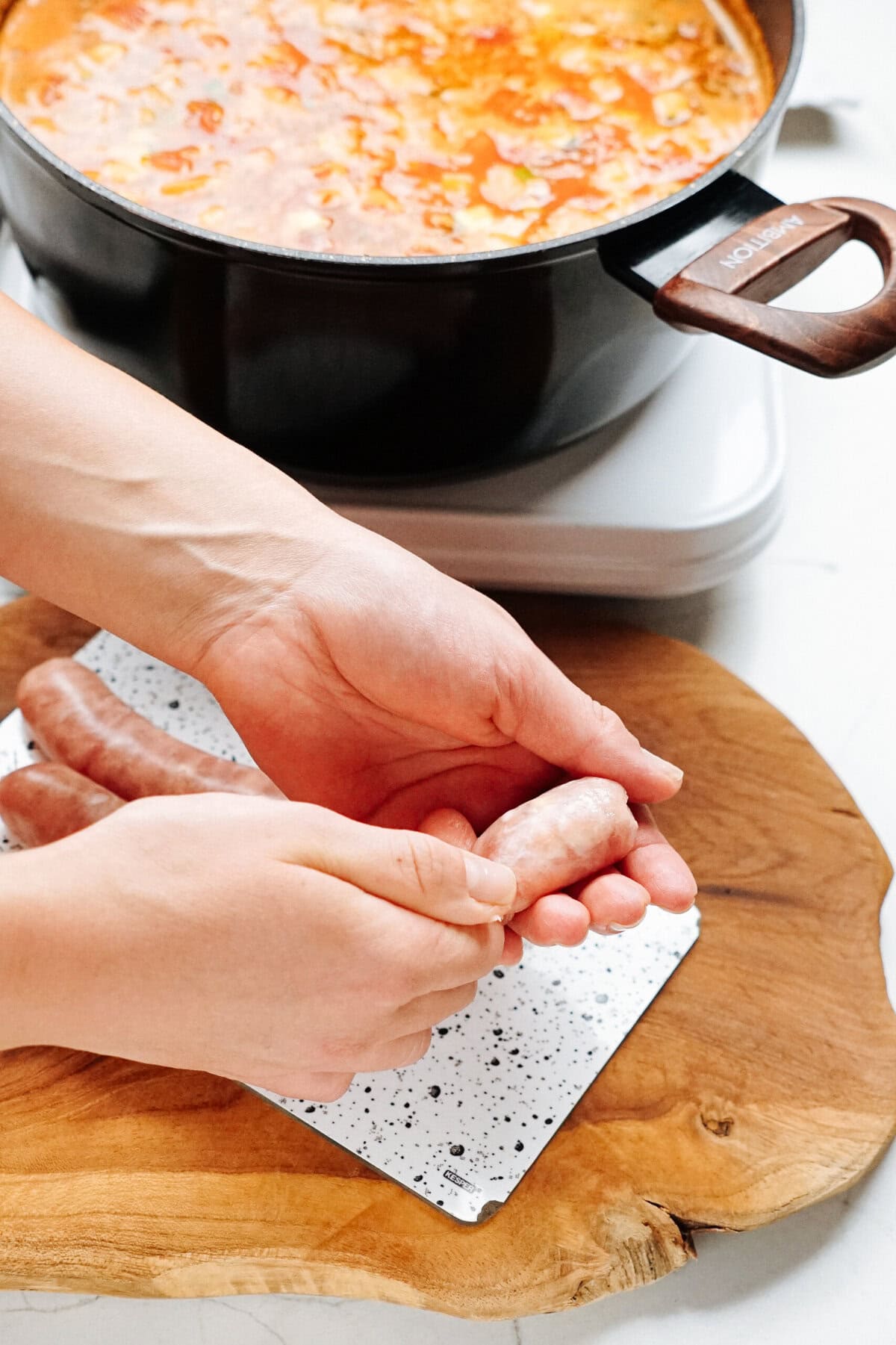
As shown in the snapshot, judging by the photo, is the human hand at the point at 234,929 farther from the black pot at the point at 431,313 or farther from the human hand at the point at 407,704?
the black pot at the point at 431,313

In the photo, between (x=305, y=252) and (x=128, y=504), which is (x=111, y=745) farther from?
(x=305, y=252)

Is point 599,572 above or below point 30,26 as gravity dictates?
below

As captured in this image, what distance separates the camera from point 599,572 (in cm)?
141

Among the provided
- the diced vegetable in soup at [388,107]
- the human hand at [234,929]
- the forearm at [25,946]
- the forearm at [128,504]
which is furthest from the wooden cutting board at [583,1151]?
the diced vegetable in soup at [388,107]

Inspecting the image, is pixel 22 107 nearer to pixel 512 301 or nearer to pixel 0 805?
pixel 512 301

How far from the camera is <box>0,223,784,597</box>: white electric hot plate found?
137 cm

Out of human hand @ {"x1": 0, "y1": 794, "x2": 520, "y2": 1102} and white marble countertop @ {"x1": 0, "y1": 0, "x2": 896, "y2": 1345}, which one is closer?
human hand @ {"x1": 0, "y1": 794, "x2": 520, "y2": 1102}

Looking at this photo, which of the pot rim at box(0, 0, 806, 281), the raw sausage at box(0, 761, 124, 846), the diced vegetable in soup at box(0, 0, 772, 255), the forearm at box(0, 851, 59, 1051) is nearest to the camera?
the forearm at box(0, 851, 59, 1051)

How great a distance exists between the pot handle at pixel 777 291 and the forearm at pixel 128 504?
→ 0.37m

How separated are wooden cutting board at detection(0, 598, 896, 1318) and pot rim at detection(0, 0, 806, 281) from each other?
580 mm

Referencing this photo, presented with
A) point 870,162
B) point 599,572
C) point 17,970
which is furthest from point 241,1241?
point 870,162

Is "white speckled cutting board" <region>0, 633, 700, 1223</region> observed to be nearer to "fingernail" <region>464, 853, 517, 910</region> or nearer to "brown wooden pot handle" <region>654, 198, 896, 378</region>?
"fingernail" <region>464, 853, 517, 910</region>

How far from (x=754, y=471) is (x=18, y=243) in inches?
32.2

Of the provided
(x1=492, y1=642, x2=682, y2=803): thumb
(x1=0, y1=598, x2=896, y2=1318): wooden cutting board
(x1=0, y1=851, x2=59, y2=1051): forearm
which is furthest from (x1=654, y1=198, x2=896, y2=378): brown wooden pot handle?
(x1=0, y1=851, x2=59, y2=1051): forearm
